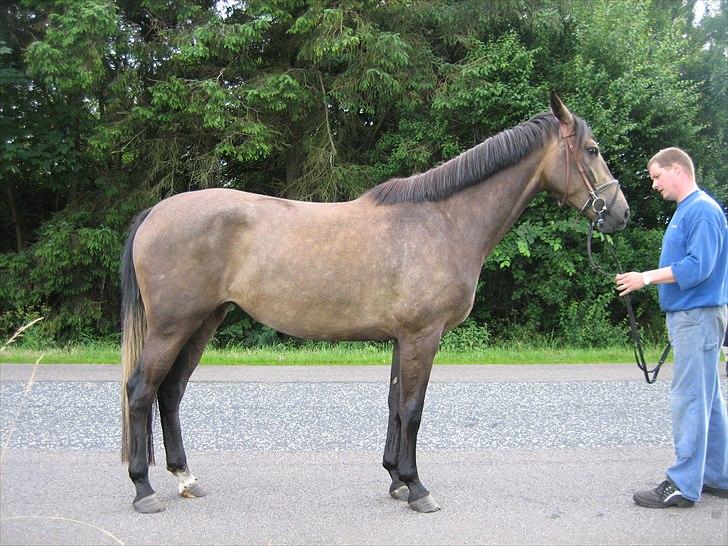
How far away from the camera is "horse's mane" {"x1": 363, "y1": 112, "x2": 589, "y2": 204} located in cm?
434

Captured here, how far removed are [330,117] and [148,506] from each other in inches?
414

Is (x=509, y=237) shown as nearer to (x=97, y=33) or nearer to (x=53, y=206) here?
(x=97, y=33)

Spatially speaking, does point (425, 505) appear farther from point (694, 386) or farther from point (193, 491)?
point (694, 386)

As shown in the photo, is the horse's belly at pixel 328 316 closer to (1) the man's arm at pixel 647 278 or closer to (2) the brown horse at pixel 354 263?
(2) the brown horse at pixel 354 263

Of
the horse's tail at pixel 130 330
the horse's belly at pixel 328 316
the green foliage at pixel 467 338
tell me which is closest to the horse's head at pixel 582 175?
the horse's belly at pixel 328 316

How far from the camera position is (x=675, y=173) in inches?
159

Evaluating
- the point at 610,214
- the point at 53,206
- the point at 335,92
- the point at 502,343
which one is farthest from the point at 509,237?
the point at 53,206

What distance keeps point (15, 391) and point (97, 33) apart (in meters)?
6.72

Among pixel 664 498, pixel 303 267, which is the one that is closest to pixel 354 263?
pixel 303 267

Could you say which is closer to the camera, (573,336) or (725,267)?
(725,267)

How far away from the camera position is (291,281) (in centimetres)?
416

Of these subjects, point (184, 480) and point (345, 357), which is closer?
point (184, 480)

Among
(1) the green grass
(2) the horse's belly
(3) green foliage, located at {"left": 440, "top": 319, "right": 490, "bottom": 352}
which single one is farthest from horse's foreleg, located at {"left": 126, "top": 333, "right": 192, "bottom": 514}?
(3) green foliage, located at {"left": 440, "top": 319, "right": 490, "bottom": 352}

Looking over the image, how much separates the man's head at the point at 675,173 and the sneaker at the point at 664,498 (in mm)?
1886
